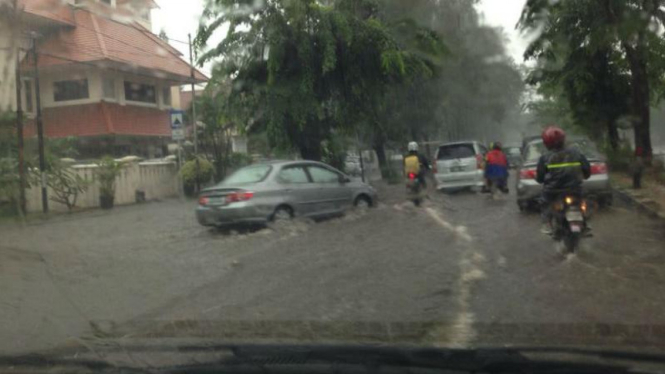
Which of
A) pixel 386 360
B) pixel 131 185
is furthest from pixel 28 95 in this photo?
pixel 386 360

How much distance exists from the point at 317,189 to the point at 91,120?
22.4 ft

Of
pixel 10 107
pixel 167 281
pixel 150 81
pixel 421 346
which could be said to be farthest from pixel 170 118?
pixel 421 346

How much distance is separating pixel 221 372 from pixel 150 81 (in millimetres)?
14133

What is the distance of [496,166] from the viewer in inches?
697

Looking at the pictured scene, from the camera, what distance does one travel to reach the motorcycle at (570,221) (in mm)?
8977

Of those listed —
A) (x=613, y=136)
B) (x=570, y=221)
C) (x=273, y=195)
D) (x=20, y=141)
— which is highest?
(x=20, y=141)

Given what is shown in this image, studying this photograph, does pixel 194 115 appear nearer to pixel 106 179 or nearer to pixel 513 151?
pixel 106 179

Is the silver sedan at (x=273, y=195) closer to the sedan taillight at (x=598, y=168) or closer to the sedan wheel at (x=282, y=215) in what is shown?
the sedan wheel at (x=282, y=215)

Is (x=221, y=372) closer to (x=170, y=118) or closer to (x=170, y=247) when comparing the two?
(x=170, y=247)

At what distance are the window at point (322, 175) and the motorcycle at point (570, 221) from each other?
621cm

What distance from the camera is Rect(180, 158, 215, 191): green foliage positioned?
24141mm

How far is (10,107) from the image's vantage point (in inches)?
587

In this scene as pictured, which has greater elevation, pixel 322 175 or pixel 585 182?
pixel 322 175

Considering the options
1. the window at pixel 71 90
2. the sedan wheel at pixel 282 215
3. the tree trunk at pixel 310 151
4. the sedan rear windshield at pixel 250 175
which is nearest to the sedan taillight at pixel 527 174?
the sedan wheel at pixel 282 215
